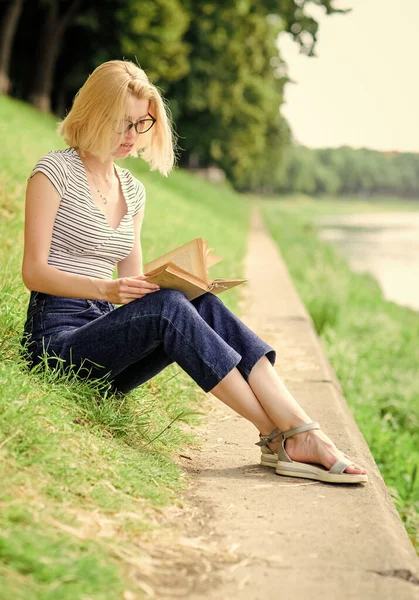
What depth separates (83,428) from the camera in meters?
3.37

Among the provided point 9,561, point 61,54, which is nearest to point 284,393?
point 9,561

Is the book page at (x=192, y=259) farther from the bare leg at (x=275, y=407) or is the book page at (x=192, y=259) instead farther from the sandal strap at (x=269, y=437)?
the sandal strap at (x=269, y=437)

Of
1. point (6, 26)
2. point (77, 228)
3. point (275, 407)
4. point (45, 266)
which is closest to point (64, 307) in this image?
point (45, 266)

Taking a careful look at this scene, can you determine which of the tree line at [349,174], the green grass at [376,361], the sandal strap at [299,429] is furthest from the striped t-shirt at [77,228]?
the tree line at [349,174]

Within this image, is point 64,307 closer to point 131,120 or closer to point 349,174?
point 131,120

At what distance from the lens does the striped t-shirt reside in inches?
145

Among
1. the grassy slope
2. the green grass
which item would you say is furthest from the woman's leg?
the green grass

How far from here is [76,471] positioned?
295 cm

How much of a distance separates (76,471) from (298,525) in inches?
30.6

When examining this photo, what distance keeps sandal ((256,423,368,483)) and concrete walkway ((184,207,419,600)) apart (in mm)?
32

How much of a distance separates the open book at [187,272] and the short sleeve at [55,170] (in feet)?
1.67

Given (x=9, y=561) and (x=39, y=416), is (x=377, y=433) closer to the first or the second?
(x=39, y=416)

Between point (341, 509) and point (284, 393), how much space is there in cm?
56

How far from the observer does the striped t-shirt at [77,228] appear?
3693mm
